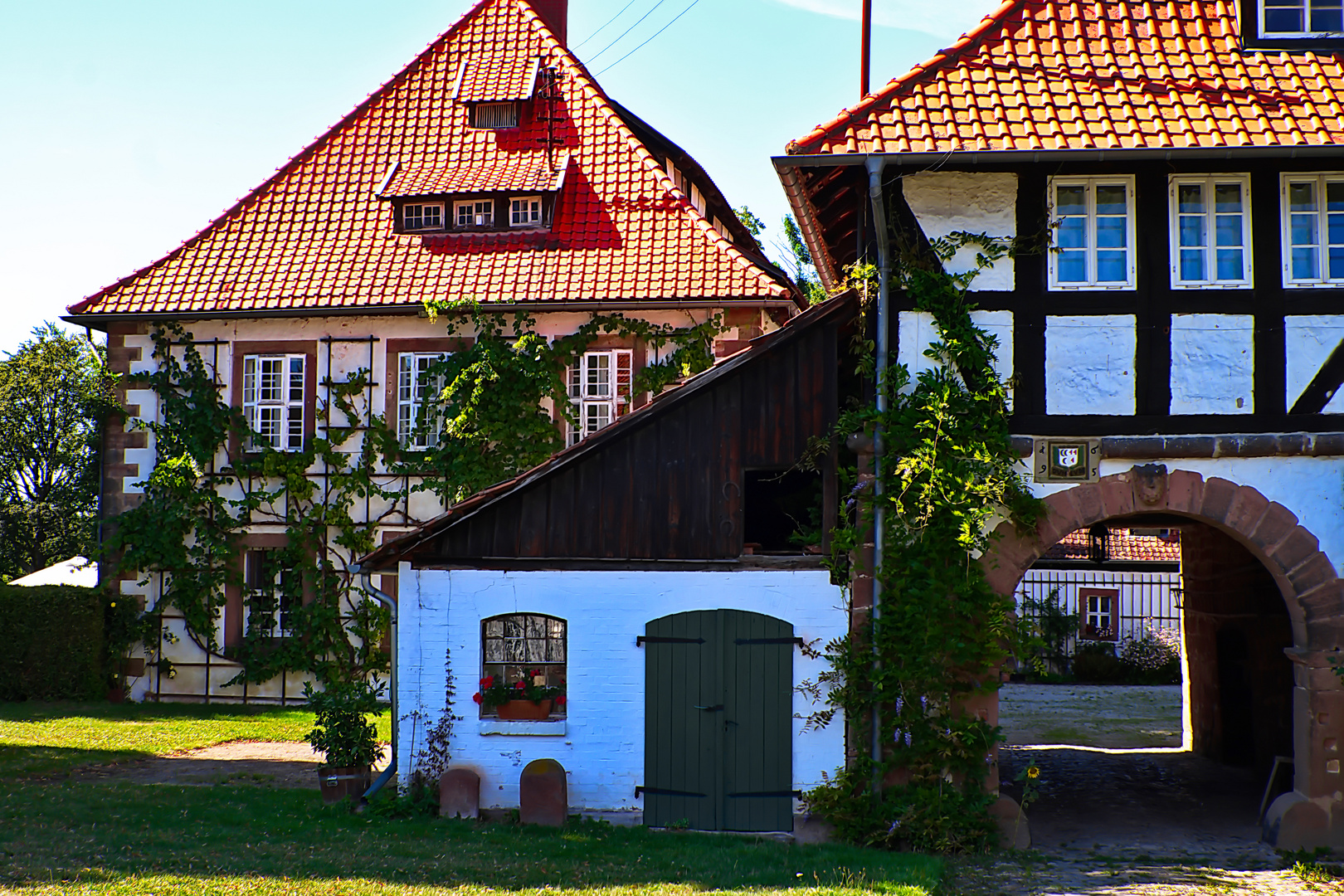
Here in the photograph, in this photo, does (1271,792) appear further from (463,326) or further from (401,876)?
(463,326)

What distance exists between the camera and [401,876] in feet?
27.9

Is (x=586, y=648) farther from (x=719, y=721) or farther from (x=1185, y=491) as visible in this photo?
(x=1185, y=491)

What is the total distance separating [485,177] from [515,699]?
9.33 m

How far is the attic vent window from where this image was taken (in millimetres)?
18500

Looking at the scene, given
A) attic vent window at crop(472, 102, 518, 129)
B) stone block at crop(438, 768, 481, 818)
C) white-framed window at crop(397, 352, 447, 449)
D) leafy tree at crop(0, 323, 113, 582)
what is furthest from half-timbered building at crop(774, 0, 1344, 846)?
leafy tree at crop(0, 323, 113, 582)

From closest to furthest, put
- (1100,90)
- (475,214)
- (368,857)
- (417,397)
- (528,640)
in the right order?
(368,857) < (1100,90) < (528,640) < (417,397) < (475,214)

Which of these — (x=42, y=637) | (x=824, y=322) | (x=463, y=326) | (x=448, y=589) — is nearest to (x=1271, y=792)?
(x=824, y=322)

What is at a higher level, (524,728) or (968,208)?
(968,208)

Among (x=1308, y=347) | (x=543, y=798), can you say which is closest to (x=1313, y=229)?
(x=1308, y=347)

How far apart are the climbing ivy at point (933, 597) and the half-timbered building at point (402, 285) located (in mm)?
5609

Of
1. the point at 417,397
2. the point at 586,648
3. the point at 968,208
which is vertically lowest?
the point at 586,648

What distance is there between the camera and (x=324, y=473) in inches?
669

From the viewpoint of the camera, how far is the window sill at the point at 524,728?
10570 mm

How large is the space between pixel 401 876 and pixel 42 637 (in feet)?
37.2
